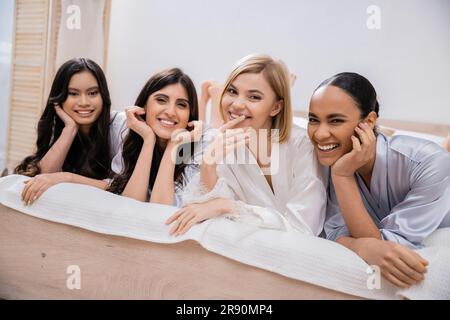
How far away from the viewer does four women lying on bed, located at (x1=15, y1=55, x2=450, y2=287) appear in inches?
34.3

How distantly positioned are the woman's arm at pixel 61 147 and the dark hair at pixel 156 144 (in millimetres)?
164

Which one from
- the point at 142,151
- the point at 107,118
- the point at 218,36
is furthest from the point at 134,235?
the point at 218,36

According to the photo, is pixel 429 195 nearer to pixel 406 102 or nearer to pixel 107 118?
pixel 406 102

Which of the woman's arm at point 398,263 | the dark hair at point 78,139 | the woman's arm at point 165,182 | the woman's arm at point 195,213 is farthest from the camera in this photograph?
the dark hair at point 78,139

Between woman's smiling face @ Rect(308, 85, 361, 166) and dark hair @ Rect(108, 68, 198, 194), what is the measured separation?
0.35 m

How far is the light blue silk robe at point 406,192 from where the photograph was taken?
2.85 ft

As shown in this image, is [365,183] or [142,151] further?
[142,151]

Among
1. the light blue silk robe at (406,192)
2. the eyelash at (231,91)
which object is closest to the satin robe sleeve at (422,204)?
the light blue silk robe at (406,192)

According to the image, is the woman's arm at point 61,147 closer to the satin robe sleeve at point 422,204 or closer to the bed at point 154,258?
the bed at point 154,258

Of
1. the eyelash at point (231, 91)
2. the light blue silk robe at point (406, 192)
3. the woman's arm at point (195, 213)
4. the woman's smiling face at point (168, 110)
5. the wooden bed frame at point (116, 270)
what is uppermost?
the eyelash at point (231, 91)

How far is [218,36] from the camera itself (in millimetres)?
1152

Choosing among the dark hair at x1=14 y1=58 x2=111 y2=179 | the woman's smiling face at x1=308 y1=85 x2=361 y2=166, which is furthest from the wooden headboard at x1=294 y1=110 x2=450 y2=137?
the dark hair at x1=14 y1=58 x2=111 y2=179

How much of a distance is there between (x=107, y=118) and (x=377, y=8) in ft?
2.67

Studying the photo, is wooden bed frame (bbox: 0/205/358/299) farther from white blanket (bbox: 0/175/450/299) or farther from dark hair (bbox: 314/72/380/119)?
dark hair (bbox: 314/72/380/119)
